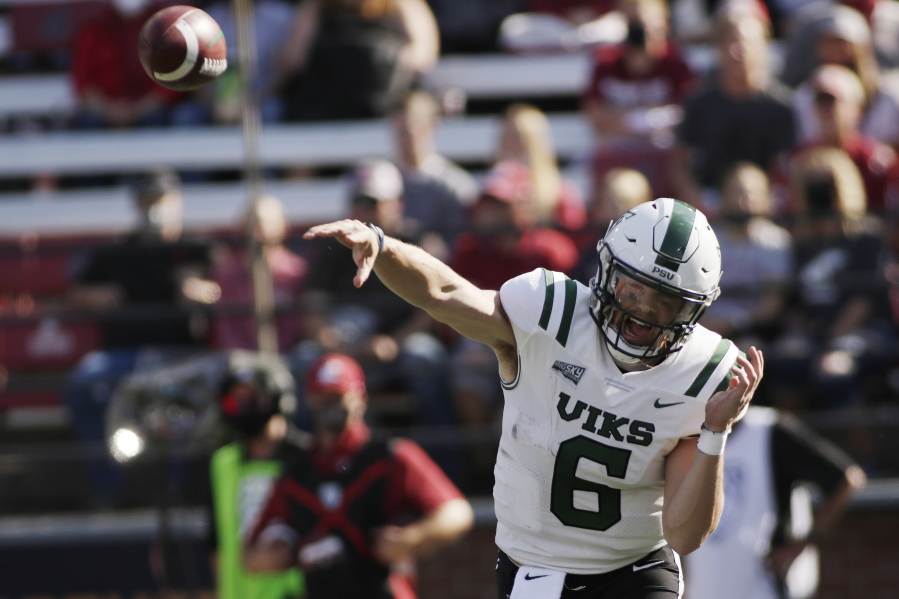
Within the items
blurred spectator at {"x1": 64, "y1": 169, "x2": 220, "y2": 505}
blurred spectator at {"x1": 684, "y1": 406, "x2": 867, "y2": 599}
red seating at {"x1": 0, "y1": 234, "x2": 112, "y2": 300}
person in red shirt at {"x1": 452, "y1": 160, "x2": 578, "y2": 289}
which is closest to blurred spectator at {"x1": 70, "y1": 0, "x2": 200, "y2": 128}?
red seating at {"x1": 0, "y1": 234, "x2": 112, "y2": 300}

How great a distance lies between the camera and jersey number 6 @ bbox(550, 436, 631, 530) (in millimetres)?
3928

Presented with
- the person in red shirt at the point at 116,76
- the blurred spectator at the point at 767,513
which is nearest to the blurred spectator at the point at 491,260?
the blurred spectator at the point at 767,513

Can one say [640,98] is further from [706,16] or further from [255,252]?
[255,252]

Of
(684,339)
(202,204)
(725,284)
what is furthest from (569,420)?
(202,204)

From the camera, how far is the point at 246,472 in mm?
6547

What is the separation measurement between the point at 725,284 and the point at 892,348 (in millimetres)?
984

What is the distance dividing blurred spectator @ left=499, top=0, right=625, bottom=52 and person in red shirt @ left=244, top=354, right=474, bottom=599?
4.42 metres

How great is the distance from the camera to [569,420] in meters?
3.93

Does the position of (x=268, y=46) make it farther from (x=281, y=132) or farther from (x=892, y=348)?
(x=892, y=348)

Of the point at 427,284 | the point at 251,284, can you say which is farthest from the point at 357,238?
the point at 251,284

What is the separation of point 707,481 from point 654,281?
615 millimetres

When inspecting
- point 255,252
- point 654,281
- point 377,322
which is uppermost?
point 654,281

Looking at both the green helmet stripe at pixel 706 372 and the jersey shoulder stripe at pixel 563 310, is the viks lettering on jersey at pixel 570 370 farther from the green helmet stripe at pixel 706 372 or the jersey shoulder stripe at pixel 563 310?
the green helmet stripe at pixel 706 372

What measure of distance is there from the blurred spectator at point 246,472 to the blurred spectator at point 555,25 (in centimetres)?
447
